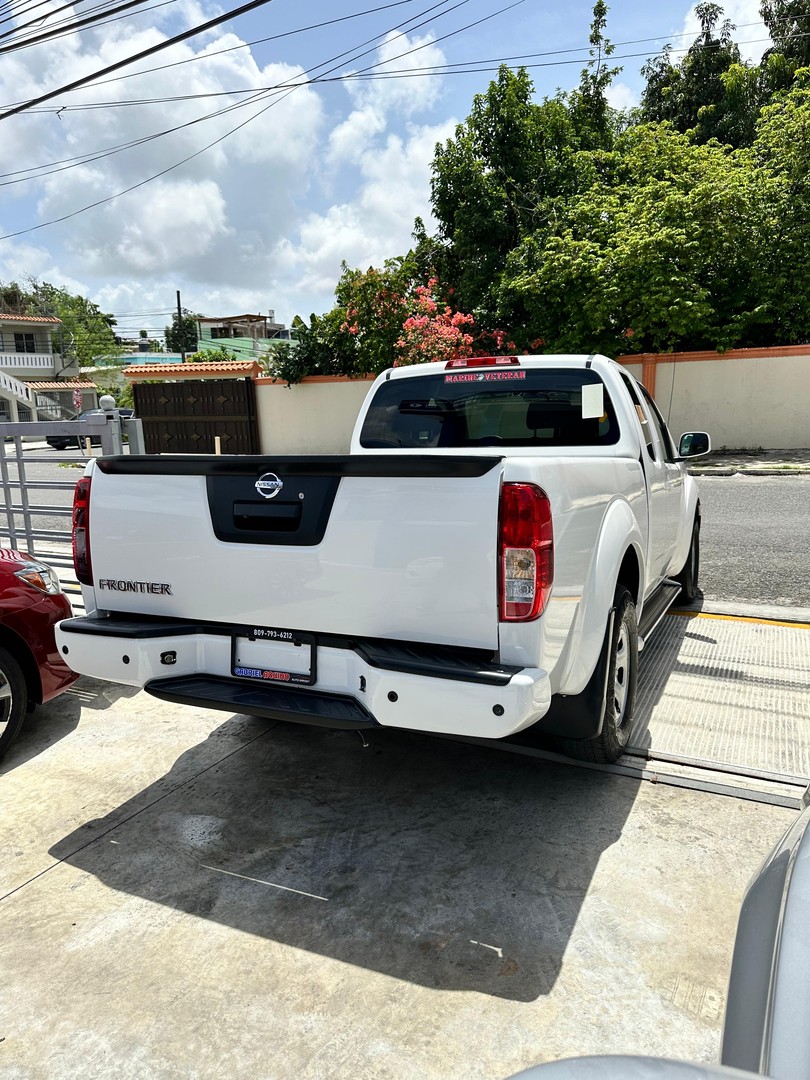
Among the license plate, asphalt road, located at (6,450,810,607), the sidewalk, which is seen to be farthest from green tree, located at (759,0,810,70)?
the license plate

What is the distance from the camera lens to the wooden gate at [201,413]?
77.9ft

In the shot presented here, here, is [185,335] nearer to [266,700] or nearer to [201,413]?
[201,413]

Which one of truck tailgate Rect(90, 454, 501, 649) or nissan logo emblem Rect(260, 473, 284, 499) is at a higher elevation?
nissan logo emblem Rect(260, 473, 284, 499)

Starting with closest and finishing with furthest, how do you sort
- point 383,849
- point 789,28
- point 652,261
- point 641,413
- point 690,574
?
1. point 383,849
2. point 641,413
3. point 690,574
4. point 652,261
5. point 789,28

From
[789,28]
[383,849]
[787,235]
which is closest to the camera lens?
[383,849]

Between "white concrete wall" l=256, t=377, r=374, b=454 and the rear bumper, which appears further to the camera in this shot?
"white concrete wall" l=256, t=377, r=374, b=454

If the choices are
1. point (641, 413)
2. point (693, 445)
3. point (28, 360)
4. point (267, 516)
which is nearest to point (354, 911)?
point (267, 516)

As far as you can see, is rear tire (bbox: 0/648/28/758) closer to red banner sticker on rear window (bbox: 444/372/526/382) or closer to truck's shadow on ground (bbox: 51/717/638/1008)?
truck's shadow on ground (bbox: 51/717/638/1008)

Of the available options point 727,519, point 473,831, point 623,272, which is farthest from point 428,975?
point 623,272

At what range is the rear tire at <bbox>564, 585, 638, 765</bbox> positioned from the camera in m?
3.60

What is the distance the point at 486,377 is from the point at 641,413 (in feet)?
3.47

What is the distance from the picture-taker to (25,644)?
427 centimetres

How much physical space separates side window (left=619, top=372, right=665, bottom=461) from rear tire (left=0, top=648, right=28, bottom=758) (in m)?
3.75

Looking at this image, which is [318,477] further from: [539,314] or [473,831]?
[539,314]
